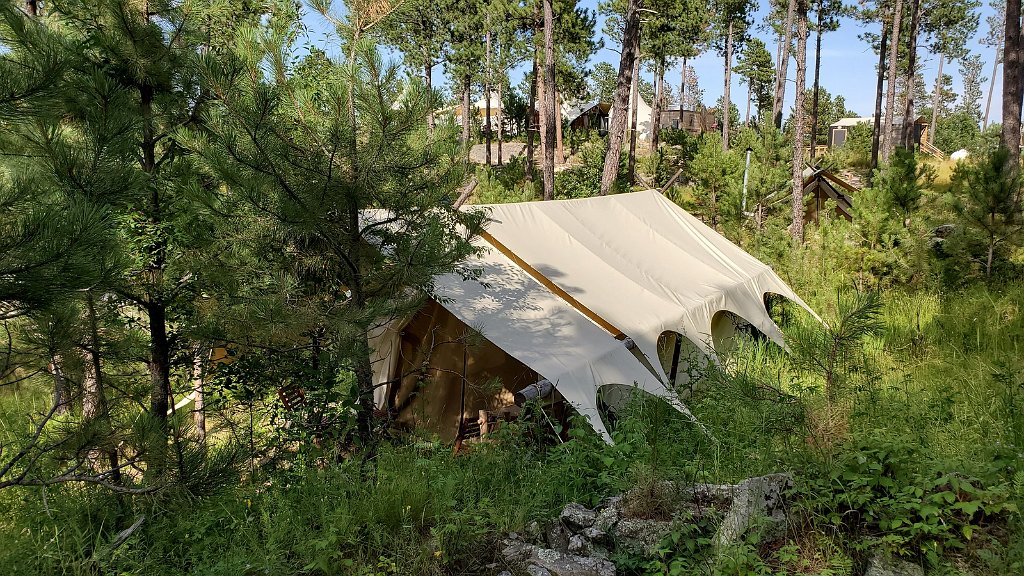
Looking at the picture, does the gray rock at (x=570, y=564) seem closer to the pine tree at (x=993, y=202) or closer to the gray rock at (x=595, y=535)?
the gray rock at (x=595, y=535)

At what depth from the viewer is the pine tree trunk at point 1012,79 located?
430 inches

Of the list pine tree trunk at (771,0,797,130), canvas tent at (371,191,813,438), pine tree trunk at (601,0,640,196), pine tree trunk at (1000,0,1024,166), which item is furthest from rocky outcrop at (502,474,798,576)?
pine tree trunk at (771,0,797,130)

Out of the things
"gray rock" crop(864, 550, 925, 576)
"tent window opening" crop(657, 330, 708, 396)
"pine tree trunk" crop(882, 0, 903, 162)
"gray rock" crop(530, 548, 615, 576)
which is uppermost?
"pine tree trunk" crop(882, 0, 903, 162)

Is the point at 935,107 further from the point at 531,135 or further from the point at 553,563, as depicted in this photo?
the point at 553,563

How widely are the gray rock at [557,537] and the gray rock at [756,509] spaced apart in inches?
30.3

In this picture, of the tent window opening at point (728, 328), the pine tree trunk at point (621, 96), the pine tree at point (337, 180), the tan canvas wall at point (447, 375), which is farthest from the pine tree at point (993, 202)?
the pine tree at point (337, 180)

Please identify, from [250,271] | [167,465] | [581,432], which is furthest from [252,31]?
[581,432]

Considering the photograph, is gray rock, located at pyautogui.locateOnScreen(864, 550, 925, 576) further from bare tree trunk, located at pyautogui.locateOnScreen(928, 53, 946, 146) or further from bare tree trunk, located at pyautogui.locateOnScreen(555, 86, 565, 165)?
bare tree trunk, located at pyautogui.locateOnScreen(928, 53, 946, 146)

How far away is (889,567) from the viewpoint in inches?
109

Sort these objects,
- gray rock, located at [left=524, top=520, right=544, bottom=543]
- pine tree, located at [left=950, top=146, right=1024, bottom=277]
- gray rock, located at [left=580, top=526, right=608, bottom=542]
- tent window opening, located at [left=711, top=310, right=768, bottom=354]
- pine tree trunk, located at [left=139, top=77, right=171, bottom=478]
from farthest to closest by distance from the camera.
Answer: tent window opening, located at [left=711, top=310, right=768, bottom=354] < pine tree, located at [left=950, top=146, right=1024, bottom=277] < pine tree trunk, located at [left=139, top=77, right=171, bottom=478] < gray rock, located at [left=524, top=520, right=544, bottom=543] < gray rock, located at [left=580, top=526, right=608, bottom=542]

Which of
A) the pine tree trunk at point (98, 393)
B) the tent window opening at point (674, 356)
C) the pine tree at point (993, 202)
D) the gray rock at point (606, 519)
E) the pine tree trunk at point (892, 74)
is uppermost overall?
the pine tree trunk at point (892, 74)

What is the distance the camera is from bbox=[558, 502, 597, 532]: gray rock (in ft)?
11.2

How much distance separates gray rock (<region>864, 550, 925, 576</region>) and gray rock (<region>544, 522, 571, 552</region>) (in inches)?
54.5

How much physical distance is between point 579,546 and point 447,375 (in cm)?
387
